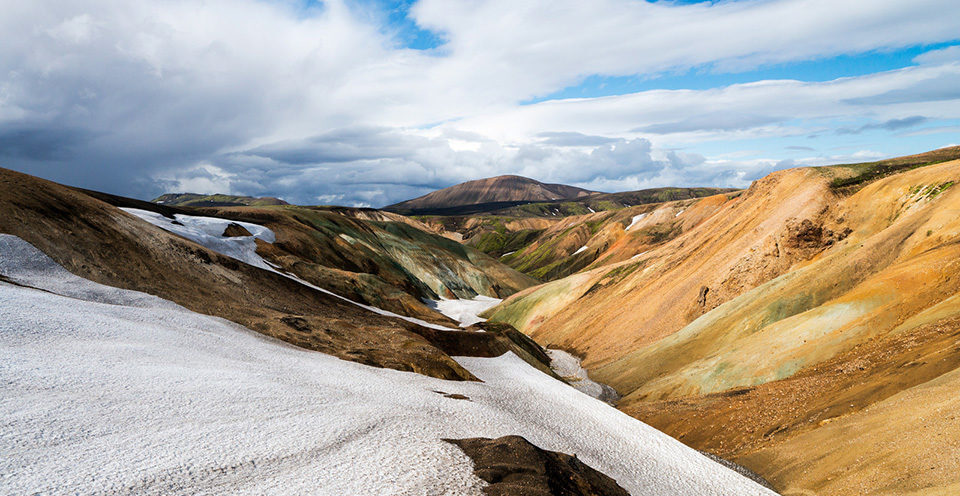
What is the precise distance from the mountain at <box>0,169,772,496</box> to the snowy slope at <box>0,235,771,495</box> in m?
0.07

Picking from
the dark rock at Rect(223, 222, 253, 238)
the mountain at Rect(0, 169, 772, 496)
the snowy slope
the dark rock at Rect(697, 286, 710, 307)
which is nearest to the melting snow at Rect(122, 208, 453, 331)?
the dark rock at Rect(223, 222, 253, 238)

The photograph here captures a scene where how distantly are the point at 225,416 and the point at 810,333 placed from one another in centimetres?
3147

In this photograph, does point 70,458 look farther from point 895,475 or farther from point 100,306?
point 895,475

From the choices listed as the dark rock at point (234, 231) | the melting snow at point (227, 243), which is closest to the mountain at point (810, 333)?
the melting snow at point (227, 243)

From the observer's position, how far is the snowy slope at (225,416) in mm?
10023

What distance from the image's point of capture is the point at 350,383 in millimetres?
19547

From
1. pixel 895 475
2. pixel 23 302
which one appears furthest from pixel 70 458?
pixel 895 475

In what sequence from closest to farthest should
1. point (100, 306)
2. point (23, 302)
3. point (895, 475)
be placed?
point (895, 475)
point (23, 302)
point (100, 306)

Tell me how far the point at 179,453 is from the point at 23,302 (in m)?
14.5

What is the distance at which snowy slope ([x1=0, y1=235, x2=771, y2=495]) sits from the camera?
10023 millimetres

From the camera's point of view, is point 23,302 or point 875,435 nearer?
point 875,435

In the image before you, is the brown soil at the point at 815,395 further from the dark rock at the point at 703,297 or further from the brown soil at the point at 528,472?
the dark rock at the point at 703,297

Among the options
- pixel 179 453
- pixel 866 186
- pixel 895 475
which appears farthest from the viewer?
pixel 866 186

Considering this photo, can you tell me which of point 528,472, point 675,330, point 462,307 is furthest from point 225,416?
point 462,307
